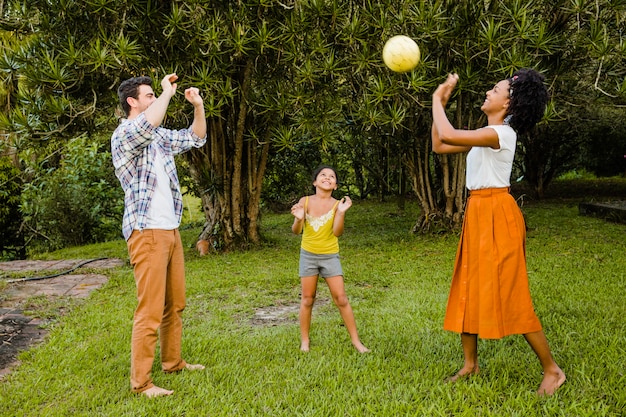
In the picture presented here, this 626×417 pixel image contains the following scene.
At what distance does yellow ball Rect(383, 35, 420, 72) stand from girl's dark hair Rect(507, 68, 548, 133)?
2.57 feet

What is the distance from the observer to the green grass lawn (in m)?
2.67

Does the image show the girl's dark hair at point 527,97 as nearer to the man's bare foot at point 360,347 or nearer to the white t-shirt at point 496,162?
the white t-shirt at point 496,162

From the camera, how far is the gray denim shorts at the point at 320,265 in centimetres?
342

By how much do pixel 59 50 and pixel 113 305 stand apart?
3.18m

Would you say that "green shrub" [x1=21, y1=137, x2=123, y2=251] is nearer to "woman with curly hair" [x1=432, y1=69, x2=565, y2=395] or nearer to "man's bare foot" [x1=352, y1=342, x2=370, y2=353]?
"man's bare foot" [x1=352, y1=342, x2=370, y2=353]

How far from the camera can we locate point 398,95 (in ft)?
20.8

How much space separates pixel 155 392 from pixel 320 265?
3.94ft

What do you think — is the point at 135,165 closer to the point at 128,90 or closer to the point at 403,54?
the point at 128,90

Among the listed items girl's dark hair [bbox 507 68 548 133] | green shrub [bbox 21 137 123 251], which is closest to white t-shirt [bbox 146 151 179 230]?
girl's dark hair [bbox 507 68 548 133]

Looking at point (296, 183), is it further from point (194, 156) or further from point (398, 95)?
point (398, 95)

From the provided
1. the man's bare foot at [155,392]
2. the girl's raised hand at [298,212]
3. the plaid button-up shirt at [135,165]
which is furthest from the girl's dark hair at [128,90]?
the man's bare foot at [155,392]

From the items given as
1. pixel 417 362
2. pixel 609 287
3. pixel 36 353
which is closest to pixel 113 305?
pixel 36 353

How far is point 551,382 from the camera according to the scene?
2721 millimetres

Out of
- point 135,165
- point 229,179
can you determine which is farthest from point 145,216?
point 229,179
